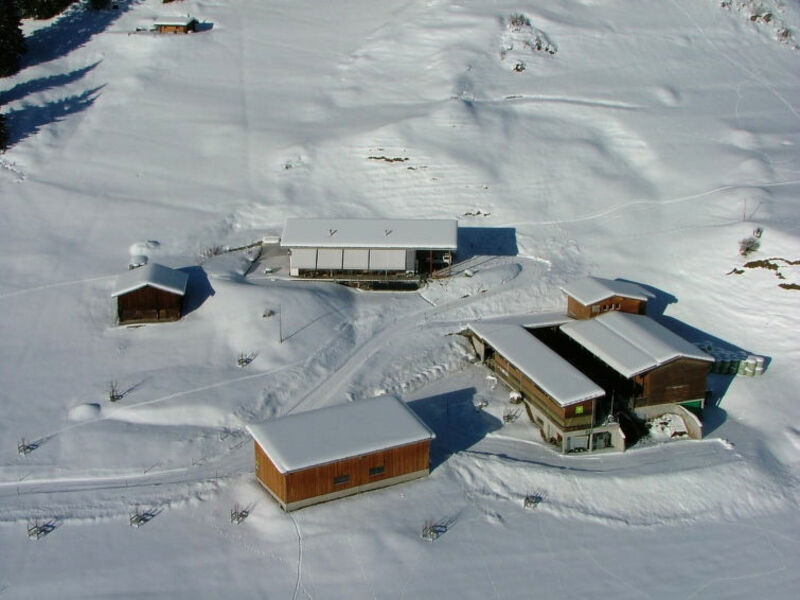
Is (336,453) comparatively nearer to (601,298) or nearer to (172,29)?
(601,298)

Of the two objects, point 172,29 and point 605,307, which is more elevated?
point 172,29

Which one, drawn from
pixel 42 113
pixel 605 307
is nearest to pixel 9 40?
pixel 42 113

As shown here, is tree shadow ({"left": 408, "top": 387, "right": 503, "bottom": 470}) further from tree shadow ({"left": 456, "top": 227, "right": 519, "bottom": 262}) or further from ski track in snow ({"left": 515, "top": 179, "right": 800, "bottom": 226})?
ski track in snow ({"left": 515, "top": 179, "right": 800, "bottom": 226})

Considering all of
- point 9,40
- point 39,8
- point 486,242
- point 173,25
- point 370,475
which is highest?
point 39,8

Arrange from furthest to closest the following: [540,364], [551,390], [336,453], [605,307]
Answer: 1. [605,307]
2. [540,364]
3. [551,390]
4. [336,453]

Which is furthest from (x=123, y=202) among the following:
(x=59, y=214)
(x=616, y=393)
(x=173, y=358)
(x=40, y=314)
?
(x=616, y=393)
